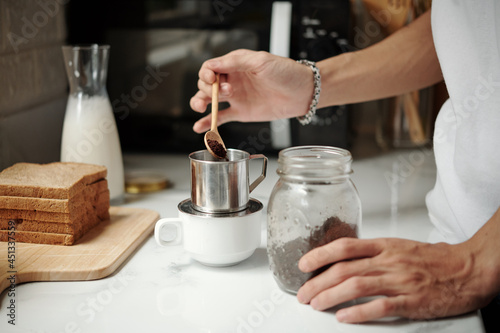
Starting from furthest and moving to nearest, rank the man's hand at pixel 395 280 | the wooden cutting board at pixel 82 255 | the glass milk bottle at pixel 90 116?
the glass milk bottle at pixel 90 116 < the wooden cutting board at pixel 82 255 < the man's hand at pixel 395 280

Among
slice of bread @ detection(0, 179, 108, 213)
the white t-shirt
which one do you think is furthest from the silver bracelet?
slice of bread @ detection(0, 179, 108, 213)

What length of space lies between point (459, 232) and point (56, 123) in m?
0.90

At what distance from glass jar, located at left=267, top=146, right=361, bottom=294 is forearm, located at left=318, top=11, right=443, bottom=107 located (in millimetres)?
374

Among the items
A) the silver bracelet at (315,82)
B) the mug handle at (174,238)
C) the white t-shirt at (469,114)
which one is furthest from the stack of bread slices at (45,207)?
the white t-shirt at (469,114)

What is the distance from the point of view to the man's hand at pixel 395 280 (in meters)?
0.59

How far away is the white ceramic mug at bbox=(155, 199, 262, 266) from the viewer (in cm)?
71

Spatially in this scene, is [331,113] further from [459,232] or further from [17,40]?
[17,40]

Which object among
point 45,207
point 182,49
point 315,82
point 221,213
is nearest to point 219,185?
point 221,213

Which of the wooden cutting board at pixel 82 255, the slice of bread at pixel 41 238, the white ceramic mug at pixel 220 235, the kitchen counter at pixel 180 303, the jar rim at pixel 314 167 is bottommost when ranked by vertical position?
the kitchen counter at pixel 180 303

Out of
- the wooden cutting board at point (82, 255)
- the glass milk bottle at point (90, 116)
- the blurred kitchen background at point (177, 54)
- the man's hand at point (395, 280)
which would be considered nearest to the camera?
the man's hand at point (395, 280)

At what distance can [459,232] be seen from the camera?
2.66 feet

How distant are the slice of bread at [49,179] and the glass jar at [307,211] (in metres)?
0.32

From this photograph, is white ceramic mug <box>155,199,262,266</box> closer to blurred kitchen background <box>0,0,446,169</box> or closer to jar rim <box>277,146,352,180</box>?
jar rim <box>277,146,352,180</box>

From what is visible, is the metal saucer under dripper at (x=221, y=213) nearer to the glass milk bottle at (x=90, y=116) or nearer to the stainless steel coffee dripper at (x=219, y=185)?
the stainless steel coffee dripper at (x=219, y=185)
